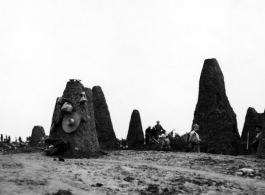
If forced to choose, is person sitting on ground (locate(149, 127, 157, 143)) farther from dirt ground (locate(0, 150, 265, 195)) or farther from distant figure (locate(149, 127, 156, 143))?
dirt ground (locate(0, 150, 265, 195))

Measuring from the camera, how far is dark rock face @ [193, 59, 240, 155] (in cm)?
1655

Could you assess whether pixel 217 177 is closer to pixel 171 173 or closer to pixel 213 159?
pixel 171 173

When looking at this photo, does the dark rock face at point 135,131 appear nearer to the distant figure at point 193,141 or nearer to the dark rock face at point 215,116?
the dark rock face at point 215,116

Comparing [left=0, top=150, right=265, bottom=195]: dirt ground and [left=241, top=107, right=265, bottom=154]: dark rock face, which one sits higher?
[left=241, top=107, right=265, bottom=154]: dark rock face

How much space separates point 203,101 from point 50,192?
42.4ft

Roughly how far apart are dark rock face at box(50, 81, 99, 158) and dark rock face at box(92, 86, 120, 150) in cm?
662

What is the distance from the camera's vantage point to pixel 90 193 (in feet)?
19.6

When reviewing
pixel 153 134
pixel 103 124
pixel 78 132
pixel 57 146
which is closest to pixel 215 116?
pixel 153 134

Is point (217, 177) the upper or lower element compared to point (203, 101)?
lower

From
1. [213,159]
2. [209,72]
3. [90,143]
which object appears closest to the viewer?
[213,159]

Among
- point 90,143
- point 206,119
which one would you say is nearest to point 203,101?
point 206,119

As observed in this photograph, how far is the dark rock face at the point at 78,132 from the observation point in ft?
38.3

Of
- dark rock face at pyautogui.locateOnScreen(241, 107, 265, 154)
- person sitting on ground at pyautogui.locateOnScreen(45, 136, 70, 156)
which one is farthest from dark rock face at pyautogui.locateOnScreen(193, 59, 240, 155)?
person sitting on ground at pyautogui.locateOnScreen(45, 136, 70, 156)

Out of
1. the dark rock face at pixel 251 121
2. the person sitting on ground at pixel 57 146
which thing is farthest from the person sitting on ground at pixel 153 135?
the person sitting on ground at pixel 57 146
